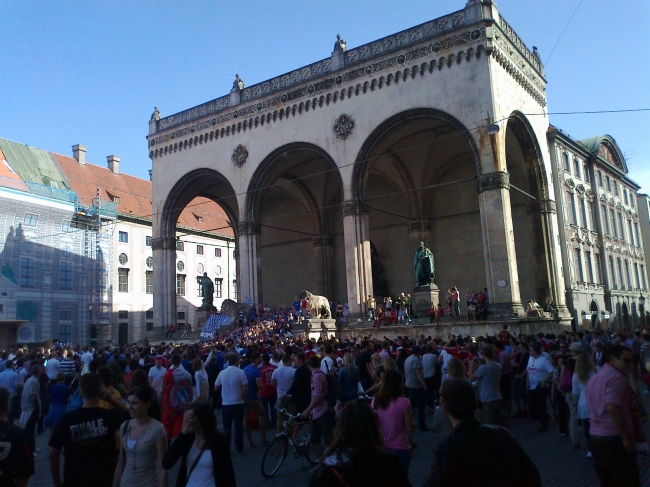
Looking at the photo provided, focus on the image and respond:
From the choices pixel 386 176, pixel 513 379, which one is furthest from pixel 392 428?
pixel 386 176

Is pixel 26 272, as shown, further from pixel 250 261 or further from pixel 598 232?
pixel 598 232

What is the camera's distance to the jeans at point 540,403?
31.1 feet

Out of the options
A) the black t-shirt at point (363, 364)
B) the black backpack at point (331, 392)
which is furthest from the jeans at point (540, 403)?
the black backpack at point (331, 392)

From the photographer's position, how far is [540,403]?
9.48 metres

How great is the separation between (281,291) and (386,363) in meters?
29.6

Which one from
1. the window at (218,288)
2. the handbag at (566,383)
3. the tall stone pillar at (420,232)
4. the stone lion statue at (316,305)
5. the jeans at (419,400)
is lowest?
the jeans at (419,400)

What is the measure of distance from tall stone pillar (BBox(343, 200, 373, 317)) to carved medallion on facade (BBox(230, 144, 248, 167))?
6.76 metres

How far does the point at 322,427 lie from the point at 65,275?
3247 centimetres

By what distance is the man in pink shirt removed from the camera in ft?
14.4

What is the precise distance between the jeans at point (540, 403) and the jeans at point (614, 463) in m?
5.10

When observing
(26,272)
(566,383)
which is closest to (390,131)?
(566,383)

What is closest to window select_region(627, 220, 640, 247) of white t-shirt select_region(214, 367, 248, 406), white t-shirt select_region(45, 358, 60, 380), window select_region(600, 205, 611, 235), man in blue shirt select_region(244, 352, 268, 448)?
window select_region(600, 205, 611, 235)

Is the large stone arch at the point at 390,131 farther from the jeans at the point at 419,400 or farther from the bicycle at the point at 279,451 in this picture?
the bicycle at the point at 279,451

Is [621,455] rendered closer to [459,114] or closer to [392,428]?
[392,428]
